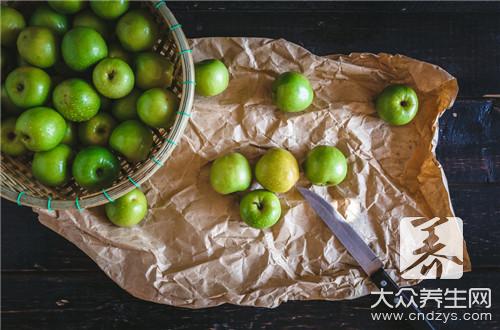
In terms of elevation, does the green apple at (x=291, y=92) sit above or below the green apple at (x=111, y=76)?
below

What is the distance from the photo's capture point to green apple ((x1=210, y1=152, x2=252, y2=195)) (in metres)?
1.24

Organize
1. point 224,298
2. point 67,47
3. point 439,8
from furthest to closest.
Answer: point 439,8 → point 224,298 → point 67,47

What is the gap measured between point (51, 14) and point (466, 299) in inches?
53.8

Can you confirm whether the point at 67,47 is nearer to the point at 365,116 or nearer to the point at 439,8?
the point at 365,116

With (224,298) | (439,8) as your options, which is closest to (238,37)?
(439,8)

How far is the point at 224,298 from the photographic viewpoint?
127cm

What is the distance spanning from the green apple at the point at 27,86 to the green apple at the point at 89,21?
153 millimetres

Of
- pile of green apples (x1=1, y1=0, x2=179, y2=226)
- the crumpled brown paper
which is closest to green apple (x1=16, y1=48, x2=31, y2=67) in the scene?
pile of green apples (x1=1, y1=0, x2=179, y2=226)

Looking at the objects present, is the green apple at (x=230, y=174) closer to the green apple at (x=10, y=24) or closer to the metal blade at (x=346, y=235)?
the metal blade at (x=346, y=235)

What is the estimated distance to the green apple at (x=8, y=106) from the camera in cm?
117

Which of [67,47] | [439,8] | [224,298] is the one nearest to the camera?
[67,47]

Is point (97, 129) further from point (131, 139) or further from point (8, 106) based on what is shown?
point (8, 106)

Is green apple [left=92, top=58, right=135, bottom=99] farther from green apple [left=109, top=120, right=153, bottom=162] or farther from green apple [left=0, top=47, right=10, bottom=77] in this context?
green apple [left=0, top=47, right=10, bottom=77]

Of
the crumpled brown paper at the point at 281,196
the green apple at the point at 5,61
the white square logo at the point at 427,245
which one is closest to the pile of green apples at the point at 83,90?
the green apple at the point at 5,61
